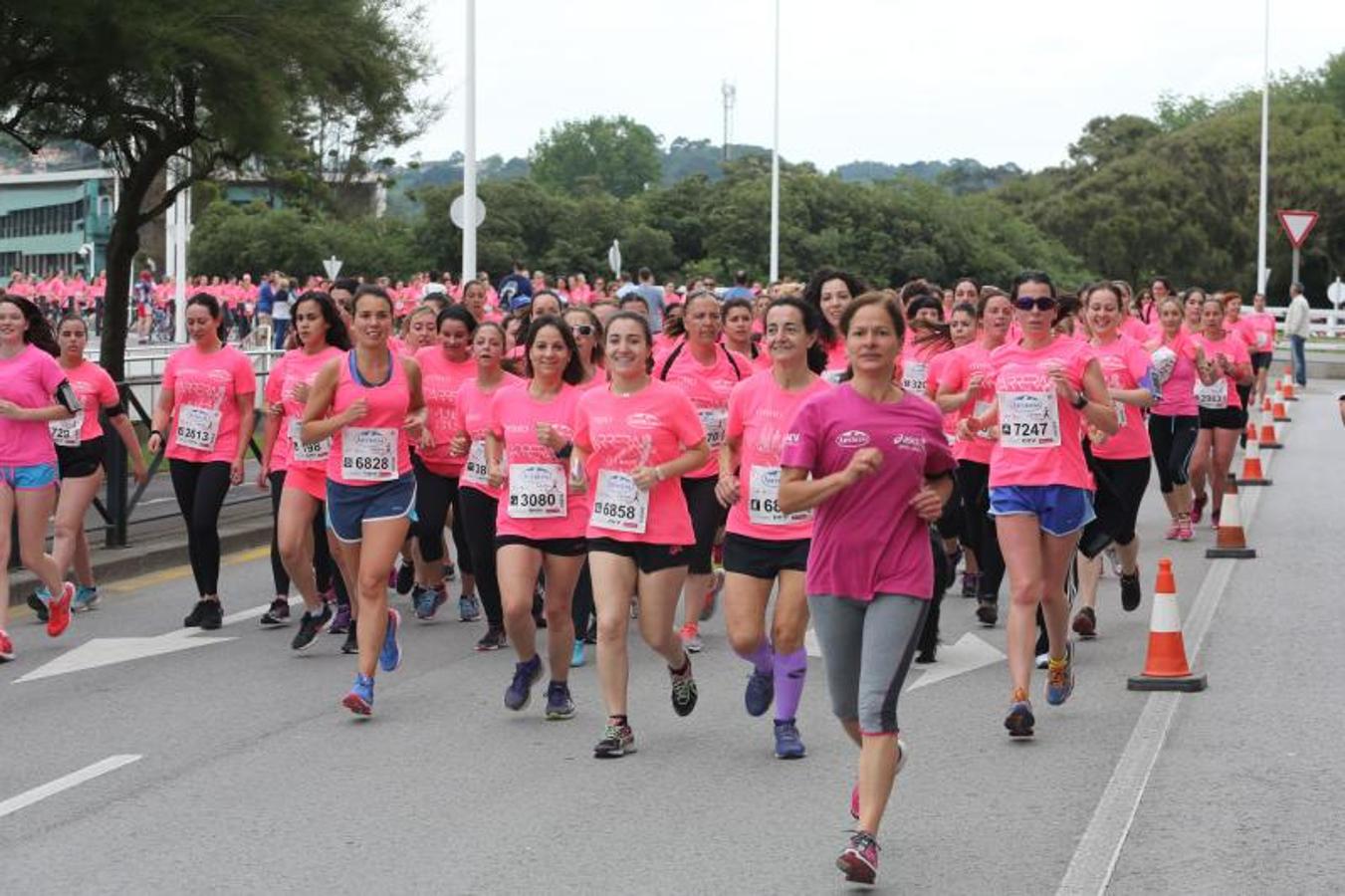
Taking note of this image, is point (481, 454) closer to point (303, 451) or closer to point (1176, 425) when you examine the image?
Answer: point (303, 451)

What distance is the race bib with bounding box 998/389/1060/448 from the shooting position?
31.7 ft

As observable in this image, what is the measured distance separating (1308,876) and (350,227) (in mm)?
63980

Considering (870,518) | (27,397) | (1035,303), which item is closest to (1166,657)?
(1035,303)

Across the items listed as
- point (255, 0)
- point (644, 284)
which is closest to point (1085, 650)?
point (255, 0)

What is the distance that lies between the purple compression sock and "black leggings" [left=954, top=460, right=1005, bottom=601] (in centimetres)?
395

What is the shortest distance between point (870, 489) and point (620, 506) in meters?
2.15

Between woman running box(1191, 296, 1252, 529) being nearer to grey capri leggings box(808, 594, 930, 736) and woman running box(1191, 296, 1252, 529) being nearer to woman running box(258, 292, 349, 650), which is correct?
woman running box(258, 292, 349, 650)

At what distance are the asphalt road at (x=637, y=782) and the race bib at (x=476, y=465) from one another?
0.98m

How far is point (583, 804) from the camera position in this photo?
8.01 meters

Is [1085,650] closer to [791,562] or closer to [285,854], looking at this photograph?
[791,562]

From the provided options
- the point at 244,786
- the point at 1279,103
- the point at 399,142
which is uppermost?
the point at 1279,103

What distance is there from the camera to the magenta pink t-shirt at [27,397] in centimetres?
1180

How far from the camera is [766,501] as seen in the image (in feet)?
29.0

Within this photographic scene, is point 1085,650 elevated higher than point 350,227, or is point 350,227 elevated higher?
point 350,227
